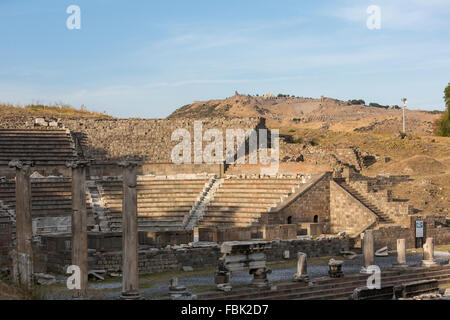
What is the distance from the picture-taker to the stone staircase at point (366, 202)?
105ft

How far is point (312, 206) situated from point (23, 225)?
17073 mm

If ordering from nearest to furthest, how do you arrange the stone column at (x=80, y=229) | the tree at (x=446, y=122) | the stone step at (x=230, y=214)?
the stone column at (x=80, y=229)
the stone step at (x=230, y=214)
the tree at (x=446, y=122)

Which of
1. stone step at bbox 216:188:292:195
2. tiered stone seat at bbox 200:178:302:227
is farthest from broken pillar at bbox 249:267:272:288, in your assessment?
stone step at bbox 216:188:292:195

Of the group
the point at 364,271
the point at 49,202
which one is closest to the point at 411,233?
the point at 364,271

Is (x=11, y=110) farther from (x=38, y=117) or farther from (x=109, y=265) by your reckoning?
(x=109, y=265)

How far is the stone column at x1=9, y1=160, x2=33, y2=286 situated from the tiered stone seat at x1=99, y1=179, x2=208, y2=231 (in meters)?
13.1

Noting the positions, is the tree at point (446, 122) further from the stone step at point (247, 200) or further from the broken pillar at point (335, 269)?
the broken pillar at point (335, 269)

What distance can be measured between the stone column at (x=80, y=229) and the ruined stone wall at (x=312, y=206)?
15.2 m

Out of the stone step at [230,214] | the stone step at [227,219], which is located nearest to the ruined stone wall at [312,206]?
the stone step at [230,214]

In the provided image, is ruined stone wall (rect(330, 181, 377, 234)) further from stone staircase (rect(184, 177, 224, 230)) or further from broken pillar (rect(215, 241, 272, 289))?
broken pillar (rect(215, 241, 272, 289))

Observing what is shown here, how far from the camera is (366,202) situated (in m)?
33.4

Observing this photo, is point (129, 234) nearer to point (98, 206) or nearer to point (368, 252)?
point (368, 252)

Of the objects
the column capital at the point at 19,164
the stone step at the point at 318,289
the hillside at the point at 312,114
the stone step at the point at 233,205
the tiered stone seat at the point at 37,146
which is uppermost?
the hillside at the point at 312,114
